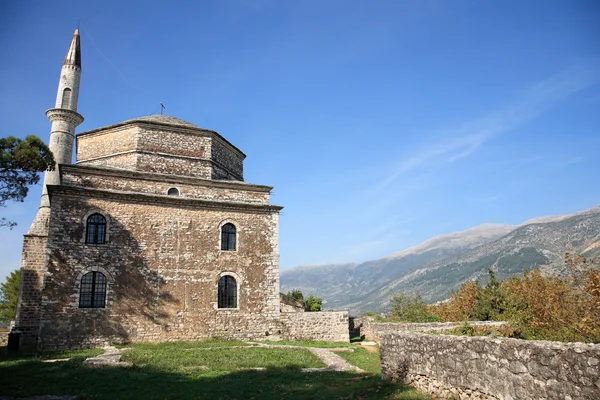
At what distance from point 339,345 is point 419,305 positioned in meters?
15.8

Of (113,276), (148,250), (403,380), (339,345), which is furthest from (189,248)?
(403,380)

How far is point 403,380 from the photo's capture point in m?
9.01

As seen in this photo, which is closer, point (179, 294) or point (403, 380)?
point (403, 380)

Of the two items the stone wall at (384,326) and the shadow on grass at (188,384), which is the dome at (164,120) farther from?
the stone wall at (384,326)

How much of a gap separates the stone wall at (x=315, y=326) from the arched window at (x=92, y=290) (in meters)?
8.83

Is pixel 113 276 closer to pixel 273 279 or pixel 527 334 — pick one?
pixel 273 279

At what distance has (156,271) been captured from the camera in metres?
19.9

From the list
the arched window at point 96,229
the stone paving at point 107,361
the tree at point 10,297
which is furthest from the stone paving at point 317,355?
the tree at point 10,297

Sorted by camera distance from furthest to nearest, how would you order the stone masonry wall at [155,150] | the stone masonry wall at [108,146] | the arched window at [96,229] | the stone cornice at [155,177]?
the stone masonry wall at [108,146] → the stone masonry wall at [155,150] → the stone cornice at [155,177] → the arched window at [96,229]

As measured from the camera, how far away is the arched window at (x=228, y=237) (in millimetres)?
21719

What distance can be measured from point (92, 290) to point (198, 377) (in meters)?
9.41

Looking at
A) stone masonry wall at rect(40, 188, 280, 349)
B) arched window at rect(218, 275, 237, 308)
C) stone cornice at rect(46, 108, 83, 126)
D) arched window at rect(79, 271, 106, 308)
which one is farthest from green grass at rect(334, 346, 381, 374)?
stone cornice at rect(46, 108, 83, 126)

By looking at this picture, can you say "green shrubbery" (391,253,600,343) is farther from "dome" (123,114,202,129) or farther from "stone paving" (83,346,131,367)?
"dome" (123,114,202,129)

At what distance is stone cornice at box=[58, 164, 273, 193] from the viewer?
20.1 m
